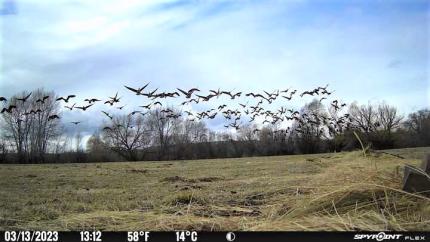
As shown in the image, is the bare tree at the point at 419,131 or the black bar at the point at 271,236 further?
the bare tree at the point at 419,131

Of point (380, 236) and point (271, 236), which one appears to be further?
point (271, 236)

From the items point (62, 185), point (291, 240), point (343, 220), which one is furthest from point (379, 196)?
point (62, 185)

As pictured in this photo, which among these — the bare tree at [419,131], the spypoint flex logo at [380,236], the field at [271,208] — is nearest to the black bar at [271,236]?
the spypoint flex logo at [380,236]

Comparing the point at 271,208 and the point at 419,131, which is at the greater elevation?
the point at 419,131

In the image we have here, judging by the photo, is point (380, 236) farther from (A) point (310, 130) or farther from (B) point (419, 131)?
(A) point (310, 130)

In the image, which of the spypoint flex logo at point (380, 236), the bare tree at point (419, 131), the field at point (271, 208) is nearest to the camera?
the spypoint flex logo at point (380, 236)

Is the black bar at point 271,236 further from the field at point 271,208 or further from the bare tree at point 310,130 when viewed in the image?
the bare tree at point 310,130

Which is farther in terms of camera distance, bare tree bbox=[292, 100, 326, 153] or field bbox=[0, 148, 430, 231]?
bare tree bbox=[292, 100, 326, 153]

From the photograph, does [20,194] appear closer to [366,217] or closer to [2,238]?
[2,238]

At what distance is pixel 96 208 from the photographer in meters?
7.86

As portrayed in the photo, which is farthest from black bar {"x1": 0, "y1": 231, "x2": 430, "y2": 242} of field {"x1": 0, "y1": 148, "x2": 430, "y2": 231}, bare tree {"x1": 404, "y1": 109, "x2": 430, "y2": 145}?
bare tree {"x1": 404, "y1": 109, "x2": 430, "y2": 145}

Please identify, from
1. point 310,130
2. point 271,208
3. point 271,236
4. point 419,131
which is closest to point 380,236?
point 271,236

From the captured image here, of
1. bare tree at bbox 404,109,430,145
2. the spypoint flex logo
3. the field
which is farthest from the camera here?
bare tree at bbox 404,109,430,145

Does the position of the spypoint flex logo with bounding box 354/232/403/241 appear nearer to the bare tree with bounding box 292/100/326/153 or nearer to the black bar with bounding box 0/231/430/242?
the black bar with bounding box 0/231/430/242
